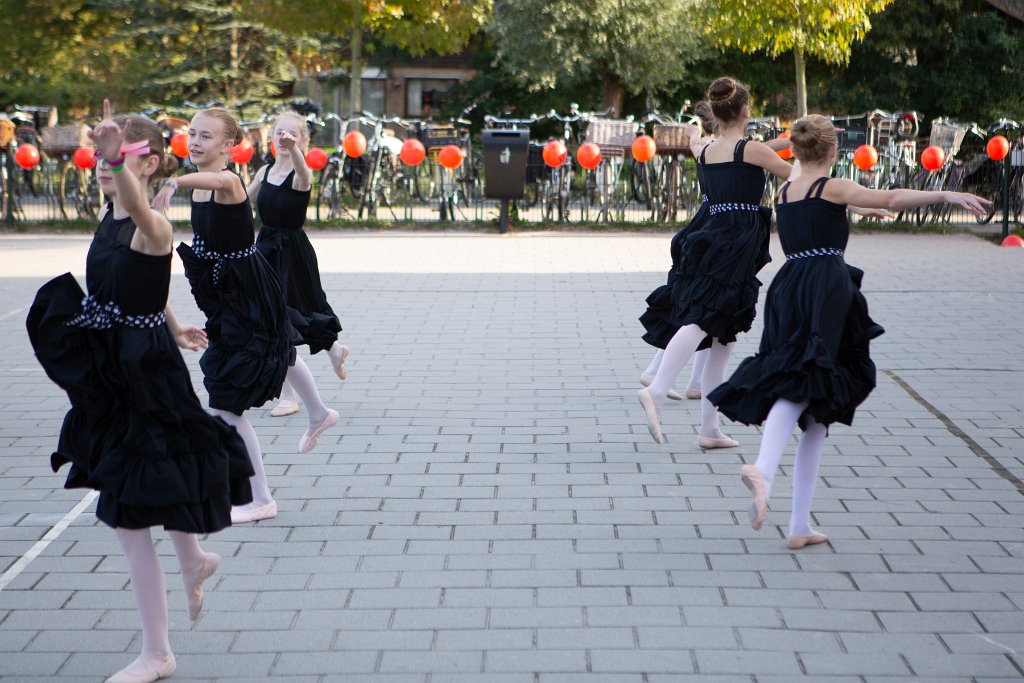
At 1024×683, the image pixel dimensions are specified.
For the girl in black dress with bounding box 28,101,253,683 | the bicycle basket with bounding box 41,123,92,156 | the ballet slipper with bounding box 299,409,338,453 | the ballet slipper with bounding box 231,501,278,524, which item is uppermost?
the bicycle basket with bounding box 41,123,92,156

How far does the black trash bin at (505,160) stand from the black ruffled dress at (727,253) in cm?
991

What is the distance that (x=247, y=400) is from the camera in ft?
16.4

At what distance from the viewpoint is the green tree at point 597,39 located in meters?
28.5

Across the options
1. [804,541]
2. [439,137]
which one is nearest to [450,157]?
[439,137]

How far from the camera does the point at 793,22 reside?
57.7 ft

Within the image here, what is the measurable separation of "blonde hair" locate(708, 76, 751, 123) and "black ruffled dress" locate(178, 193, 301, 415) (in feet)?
7.42

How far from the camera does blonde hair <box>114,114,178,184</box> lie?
374 centimetres

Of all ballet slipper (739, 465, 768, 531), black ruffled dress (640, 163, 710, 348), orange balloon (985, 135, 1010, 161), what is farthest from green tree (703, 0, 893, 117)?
ballet slipper (739, 465, 768, 531)

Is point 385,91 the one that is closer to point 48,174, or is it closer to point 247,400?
point 48,174

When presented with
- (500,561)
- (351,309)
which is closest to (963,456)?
(500,561)

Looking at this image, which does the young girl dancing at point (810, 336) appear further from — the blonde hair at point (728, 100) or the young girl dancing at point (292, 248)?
the young girl dancing at point (292, 248)

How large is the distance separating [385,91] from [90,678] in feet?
153

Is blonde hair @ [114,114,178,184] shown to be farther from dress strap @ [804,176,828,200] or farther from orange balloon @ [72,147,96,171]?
orange balloon @ [72,147,96,171]

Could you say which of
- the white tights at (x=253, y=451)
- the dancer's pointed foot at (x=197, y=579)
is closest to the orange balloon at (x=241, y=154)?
the white tights at (x=253, y=451)
